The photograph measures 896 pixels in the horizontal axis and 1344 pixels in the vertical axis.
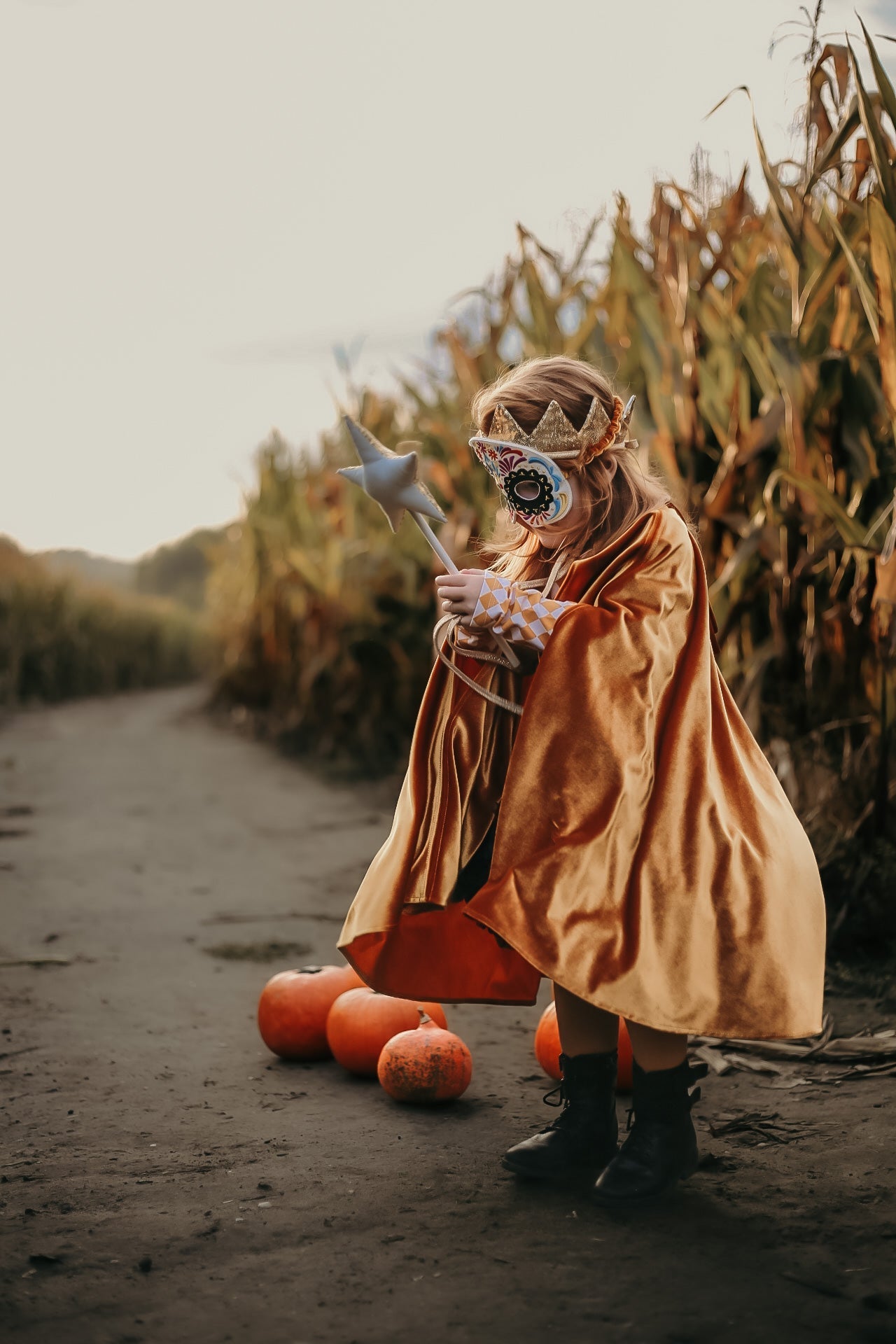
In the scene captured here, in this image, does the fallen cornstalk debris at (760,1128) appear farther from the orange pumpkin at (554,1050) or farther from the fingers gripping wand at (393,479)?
the fingers gripping wand at (393,479)

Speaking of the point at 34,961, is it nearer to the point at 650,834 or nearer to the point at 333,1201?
the point at 333,1201

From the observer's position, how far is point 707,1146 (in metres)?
2.21

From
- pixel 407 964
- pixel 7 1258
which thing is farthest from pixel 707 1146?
pixel 7 1258

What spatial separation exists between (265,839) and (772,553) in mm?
3101

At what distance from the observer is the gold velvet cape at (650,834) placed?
72.6 inches

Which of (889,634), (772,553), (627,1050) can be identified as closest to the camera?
(627,1050)

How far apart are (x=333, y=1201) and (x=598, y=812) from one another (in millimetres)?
771

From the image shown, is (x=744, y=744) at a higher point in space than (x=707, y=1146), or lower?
higher

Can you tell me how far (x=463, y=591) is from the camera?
76.9 inches

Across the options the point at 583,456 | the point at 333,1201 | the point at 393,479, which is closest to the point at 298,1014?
the point at 333,1201

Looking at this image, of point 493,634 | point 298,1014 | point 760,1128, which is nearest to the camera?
point 493,634

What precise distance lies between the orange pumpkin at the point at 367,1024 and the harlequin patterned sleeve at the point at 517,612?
975 millimetres

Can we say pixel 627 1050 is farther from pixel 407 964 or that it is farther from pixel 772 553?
pixel 772 553

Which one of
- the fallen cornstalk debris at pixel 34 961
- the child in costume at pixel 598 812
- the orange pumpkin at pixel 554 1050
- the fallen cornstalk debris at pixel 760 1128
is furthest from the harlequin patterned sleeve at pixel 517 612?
the fallen cornstalk debris at pixel 34 961
